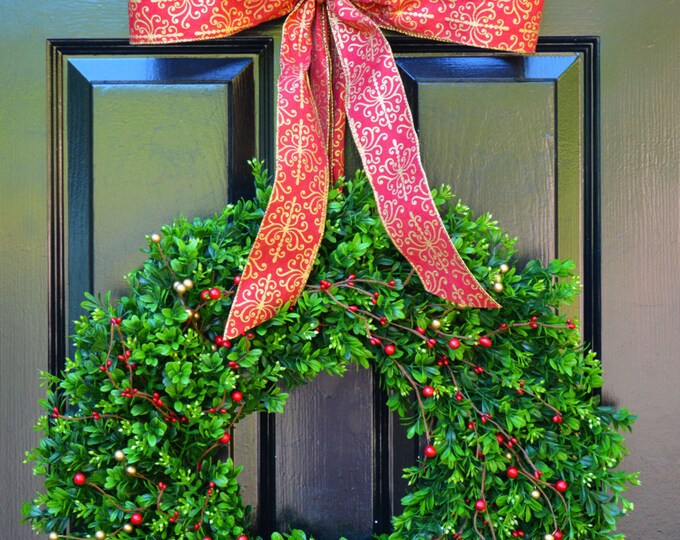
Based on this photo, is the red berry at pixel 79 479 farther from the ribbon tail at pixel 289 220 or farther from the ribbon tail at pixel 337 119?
the ribbon tail at pixel 337 119

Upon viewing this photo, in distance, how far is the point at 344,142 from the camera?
995mm

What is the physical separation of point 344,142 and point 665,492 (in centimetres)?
62

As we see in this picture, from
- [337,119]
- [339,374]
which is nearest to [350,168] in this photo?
[337,119]

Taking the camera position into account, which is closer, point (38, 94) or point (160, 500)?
point (160, 500)

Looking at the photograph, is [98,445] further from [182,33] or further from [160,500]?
[182,33]

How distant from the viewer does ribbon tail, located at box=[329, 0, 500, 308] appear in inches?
34.8

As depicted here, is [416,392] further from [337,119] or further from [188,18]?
[188,18]

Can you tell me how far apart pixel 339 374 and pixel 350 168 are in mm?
271

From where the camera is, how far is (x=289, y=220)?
0.90 metres

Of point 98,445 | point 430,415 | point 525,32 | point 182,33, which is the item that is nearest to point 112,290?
point 98,445

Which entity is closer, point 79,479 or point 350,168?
point 79,479

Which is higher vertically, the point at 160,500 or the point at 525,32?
the point at 525,32

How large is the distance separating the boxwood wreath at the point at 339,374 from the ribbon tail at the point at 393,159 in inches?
1.5

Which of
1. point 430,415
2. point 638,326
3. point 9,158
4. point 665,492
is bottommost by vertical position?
point 665,492
